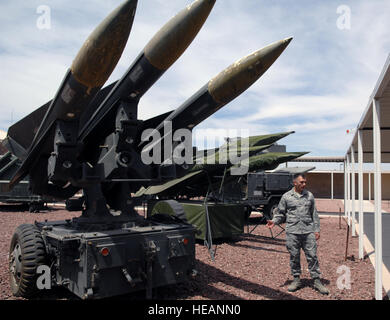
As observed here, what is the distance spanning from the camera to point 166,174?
17.0 feet

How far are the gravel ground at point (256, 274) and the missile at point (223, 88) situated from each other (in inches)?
86.9

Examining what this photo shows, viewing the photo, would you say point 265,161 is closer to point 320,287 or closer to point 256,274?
point 256,274

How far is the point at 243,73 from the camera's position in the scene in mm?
4312

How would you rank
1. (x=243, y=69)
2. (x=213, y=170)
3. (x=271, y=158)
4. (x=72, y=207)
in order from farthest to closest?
(x=271, y=158), (x=213, y=170), (x=72, y=207), (x=243, y=69)

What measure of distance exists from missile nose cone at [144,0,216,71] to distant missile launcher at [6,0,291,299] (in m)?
0.01

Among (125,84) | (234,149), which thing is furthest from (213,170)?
(125,84)

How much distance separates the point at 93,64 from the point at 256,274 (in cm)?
419

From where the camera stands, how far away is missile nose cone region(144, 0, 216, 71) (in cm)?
378

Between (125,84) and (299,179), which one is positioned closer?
(125,84)

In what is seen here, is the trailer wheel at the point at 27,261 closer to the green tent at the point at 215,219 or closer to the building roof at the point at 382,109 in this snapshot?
the green tent at the point at 215,219

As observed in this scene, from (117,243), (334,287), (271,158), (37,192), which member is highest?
(271,158)

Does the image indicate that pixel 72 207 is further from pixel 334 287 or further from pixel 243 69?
pixel 334 287

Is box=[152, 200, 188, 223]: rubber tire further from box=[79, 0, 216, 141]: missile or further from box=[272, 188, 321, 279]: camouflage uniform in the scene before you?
box=[79, 0, 216, 141]: missile

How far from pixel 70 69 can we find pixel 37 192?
2.76m
